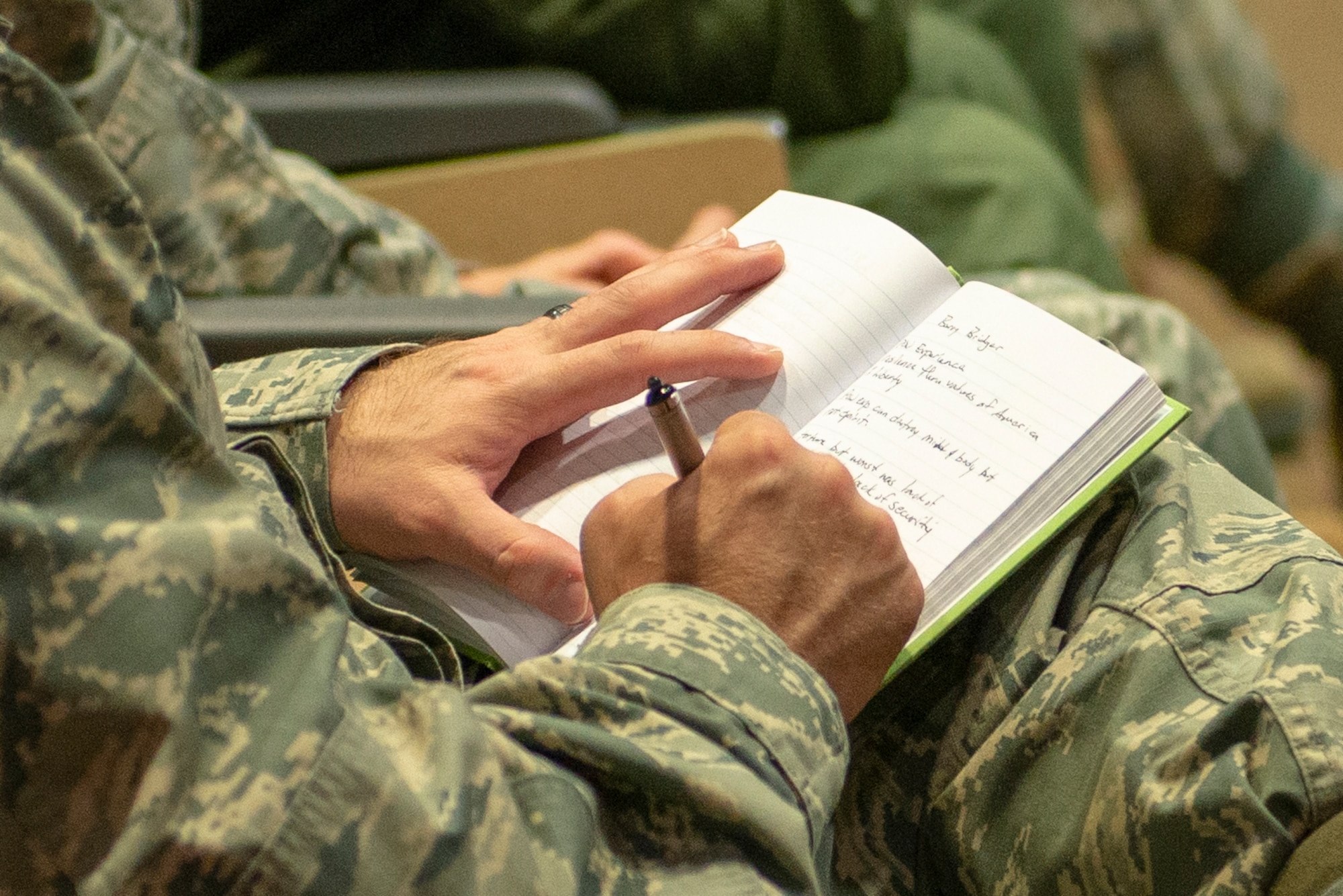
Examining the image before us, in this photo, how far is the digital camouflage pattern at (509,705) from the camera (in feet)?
1.20

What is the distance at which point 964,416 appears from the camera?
0.56 meters

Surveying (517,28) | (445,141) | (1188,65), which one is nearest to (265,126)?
(445,141)

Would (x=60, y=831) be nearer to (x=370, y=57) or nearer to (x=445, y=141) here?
(x=445, y=141)

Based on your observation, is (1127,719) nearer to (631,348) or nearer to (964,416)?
(964,416)

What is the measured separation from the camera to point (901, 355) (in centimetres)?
60

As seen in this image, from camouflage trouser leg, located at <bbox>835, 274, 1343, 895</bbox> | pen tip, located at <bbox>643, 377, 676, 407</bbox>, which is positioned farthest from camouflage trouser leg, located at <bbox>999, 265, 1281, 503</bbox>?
pen tip, located at <bbox>643, 377, 676, 407</bbox>

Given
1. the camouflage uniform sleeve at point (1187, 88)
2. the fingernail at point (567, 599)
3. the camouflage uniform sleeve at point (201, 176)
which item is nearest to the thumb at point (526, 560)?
the fingernail at point (567, 599)

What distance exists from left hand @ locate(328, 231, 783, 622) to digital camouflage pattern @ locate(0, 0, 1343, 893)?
0.16ft

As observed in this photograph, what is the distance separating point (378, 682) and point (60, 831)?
106 millimetres

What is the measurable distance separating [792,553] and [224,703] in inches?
8.9

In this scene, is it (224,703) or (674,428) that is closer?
(224,703)

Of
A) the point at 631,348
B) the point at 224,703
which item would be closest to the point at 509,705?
the point at 224,703

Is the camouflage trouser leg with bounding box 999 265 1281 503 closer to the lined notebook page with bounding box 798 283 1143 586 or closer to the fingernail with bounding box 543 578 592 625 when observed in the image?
the lined notebook page with bounding box 798 283 1143 586

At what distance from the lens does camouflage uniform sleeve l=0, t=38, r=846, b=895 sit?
0.36 m
